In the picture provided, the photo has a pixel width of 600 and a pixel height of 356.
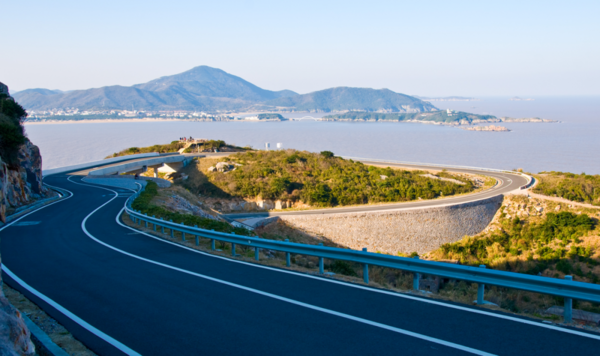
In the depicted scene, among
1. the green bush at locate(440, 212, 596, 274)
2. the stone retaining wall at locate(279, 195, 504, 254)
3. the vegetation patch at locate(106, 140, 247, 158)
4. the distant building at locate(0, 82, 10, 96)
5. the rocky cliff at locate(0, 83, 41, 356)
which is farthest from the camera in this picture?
the vegetation patch at locate(106, 140, 247, 158)

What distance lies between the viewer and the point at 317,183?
127 feet

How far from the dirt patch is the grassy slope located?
28501 mm

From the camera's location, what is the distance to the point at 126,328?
570cm

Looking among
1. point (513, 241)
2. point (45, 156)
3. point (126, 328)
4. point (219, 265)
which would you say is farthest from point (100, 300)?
point (45, 156)

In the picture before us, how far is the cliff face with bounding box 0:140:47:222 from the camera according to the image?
19.8 meters

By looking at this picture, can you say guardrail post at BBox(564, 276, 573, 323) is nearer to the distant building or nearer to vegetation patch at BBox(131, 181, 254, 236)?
vegetation patch at BBox(131, 181, 254, 236)

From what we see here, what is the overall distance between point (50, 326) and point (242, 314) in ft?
8.76

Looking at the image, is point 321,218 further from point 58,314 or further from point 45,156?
point 45,156

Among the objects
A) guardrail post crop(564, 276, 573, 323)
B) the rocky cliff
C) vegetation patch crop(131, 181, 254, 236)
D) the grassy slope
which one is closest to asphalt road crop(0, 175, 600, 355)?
guardrail post crop(564, 276, 573, 323)

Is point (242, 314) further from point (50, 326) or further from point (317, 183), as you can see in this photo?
point (317, 183)

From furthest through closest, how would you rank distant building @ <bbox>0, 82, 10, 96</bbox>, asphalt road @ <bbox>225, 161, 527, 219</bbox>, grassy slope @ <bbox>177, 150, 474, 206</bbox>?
grassy slope @ <bbox>177, 150, 474, 206</bbox> < asphalt road @ <bbox>225, 161, 527, 219</bbox> < distant building @ <bbox>0, 82, 10, 96</bbox>

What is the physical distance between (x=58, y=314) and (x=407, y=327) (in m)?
5.06

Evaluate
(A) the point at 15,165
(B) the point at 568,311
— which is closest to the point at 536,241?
(B) the point at 568,311

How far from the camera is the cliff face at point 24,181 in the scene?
1980 cm
